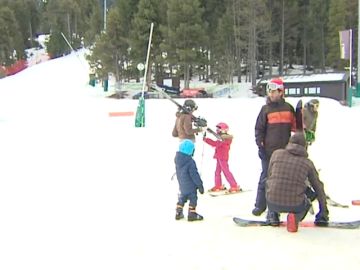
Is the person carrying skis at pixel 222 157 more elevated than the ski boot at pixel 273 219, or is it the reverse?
the person carrying skis at pixel 222 157

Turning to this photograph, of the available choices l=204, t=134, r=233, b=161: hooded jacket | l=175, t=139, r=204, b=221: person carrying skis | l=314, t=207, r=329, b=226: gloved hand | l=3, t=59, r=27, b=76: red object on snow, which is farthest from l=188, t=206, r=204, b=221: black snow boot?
l=3, t=59, r=27, b=76: red object on snow

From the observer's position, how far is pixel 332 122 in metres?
17.1

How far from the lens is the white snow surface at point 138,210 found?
16.2 feet

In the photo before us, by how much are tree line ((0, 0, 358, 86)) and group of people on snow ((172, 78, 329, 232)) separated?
3526cm

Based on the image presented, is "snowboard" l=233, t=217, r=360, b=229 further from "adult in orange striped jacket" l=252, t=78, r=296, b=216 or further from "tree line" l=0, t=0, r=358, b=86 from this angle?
"tree line" l=0, t=0, r=358, b=86

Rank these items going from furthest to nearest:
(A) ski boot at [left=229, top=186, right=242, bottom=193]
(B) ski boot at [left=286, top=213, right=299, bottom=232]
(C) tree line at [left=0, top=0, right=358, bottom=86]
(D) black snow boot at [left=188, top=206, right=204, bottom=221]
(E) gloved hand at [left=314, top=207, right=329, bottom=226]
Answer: (C) tree line at [left=0, top=0, right=358, bottom=86] → (A) ski boot at [left=229, top=186, right=242, bottom=193] → (D) black snow boot at [left=188, top=206, right=204, bottom=221] → (E) gloved hand at [left=314, top=207, right=329, bottom=226] → (B) ski boot at [left=286, top=213, right=299, bottom=232]

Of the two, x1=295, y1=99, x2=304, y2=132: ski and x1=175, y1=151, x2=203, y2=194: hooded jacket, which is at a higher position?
x1=295, y1=99, x2=304, y2=132: ski

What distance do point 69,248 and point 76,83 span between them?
44.8m

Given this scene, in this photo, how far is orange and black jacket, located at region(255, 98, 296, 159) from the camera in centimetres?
598

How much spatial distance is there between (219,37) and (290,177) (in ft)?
147

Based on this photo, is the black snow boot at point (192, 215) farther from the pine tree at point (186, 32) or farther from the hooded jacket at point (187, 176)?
the pine tree at point (186, 32)

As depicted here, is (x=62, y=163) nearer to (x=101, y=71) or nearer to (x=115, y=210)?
(x=115, y=210)

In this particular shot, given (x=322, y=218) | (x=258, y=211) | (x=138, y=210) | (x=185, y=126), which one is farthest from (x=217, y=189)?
(x=322, y=218)

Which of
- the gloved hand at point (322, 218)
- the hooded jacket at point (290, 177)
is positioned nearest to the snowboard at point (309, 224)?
the gloved hand at point (322, 218)
